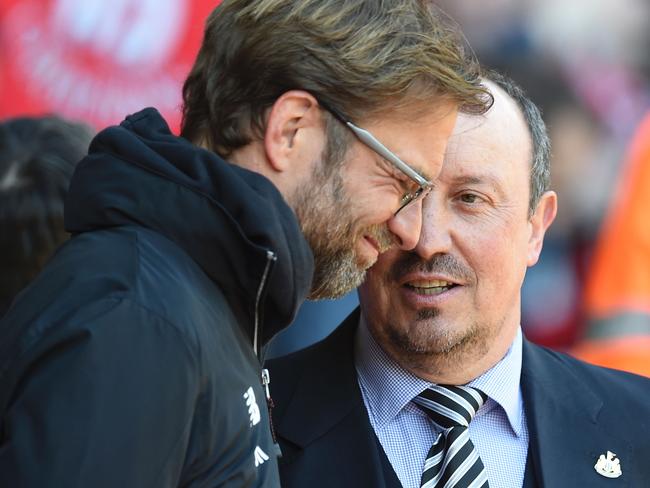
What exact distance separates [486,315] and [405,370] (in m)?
0.24

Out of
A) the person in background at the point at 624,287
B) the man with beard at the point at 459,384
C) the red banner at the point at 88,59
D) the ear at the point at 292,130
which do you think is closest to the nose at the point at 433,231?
the man with beard at the point at 459,384

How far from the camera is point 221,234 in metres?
1.84

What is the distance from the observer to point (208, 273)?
6.15ft

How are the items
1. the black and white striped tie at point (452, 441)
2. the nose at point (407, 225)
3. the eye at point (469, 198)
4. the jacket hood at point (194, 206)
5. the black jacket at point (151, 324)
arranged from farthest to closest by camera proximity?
the eye at point (469, 198), the black and white striped tie at point (452, 441), the nose at point (407, 225), the jacket hood at point (194, 206), the black jacket at point (151, 324)

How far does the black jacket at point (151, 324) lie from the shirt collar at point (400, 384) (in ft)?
2.85

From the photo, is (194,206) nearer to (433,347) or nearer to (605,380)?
(433,347)

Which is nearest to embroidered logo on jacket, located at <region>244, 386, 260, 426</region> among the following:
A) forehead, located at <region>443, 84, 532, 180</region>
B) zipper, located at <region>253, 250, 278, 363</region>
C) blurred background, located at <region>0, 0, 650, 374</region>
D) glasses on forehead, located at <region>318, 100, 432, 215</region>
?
zipper, located at <region>253, 250, 278, 363</region>

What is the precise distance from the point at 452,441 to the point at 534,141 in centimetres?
82

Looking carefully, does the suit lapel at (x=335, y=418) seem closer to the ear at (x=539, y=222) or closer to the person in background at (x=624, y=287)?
the ear at (x=539, y=222)

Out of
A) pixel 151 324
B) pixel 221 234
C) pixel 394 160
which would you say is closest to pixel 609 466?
pixel 394 160

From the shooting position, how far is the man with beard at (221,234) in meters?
1.60

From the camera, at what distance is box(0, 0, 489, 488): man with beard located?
1597mm

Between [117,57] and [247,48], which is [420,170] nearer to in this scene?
[247,48]

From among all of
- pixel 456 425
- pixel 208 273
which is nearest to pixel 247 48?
pixel 208 273
